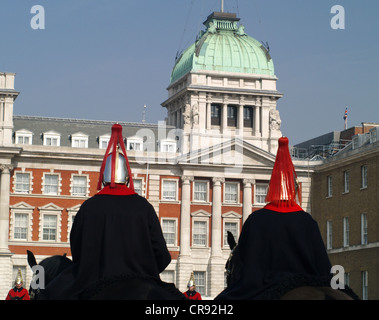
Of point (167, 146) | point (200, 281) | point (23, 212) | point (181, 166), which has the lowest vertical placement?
point (200, 281)

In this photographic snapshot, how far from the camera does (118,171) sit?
38.4ft

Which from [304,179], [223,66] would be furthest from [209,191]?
[223,66]

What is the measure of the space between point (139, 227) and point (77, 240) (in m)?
0.81

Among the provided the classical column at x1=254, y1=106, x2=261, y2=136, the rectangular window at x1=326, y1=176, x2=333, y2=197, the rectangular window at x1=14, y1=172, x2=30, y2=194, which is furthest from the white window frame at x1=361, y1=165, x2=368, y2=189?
the rectangular window at x1=14, y1=172, x2=30, y2=194

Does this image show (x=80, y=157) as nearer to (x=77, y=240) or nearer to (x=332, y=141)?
(x=332, y=141)

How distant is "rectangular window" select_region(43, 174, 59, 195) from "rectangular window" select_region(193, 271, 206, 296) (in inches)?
440

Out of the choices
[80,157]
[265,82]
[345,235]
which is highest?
[265,82]

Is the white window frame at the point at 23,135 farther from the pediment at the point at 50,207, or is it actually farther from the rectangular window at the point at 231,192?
the rectangular window at the point at 231,192

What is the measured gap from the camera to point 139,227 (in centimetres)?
1135

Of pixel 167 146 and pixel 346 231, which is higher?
pixel 167 146

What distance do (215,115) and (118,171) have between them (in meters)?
60.5

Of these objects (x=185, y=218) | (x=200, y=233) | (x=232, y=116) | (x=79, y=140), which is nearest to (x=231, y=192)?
(x=200, y=233)

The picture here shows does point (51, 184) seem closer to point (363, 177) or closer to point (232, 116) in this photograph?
point (232, 116)
